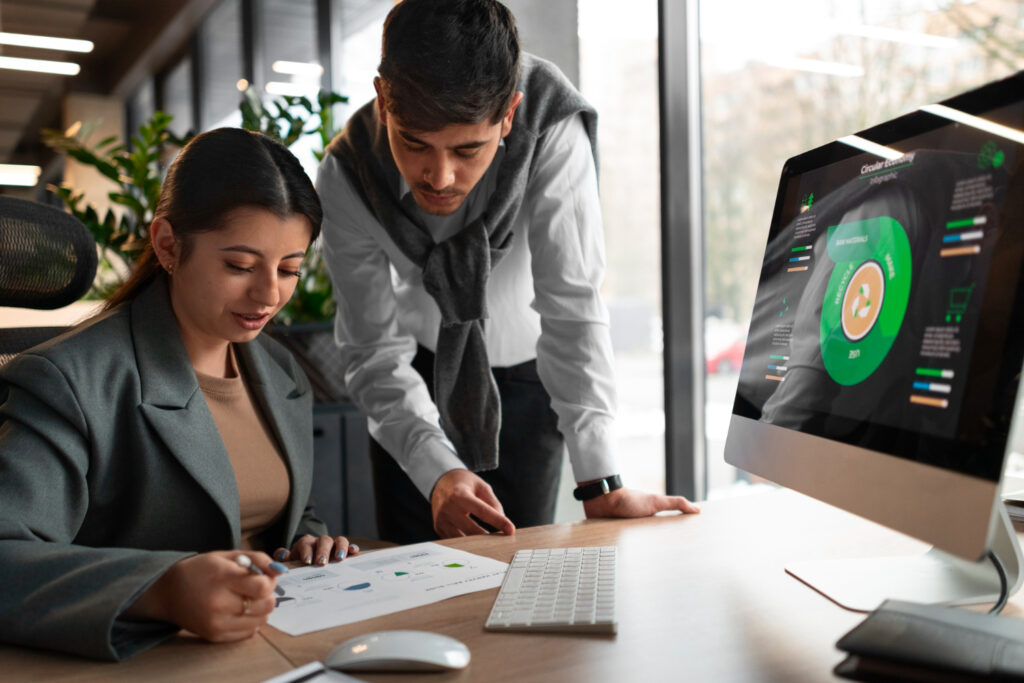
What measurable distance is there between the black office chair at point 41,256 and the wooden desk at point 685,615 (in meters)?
0.61

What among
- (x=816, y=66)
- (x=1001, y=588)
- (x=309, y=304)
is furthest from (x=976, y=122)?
(x=309, y=304)

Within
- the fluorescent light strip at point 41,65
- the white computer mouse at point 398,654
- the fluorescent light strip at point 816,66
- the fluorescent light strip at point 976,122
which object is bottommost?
the white computer mouse at point 398,654

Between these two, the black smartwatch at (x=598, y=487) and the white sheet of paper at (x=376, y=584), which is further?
the black smartwatch at (x=598, y=487)

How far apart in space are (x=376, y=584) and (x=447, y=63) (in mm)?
693

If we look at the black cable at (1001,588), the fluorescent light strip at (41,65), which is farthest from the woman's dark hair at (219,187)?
the fluorescent light strip at (41,65)

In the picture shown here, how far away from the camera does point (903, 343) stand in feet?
2.68

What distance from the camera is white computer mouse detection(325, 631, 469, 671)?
0.71 meters

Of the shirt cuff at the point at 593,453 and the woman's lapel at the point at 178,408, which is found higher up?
the woman's lapel at the point at 178,408

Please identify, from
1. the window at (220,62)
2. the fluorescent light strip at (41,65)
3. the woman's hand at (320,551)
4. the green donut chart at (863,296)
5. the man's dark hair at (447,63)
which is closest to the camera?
the green donut chart at (863,296)

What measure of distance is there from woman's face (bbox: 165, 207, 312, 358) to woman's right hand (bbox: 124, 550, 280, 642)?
1.63 ft

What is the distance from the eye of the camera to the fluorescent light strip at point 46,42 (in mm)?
6324

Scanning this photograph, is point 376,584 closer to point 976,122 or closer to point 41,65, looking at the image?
point 976,122

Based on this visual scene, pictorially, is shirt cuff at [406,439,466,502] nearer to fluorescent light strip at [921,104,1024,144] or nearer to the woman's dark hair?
the woman's dark hair

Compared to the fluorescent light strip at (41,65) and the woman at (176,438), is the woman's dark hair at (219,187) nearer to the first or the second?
the woman at (176,438)
